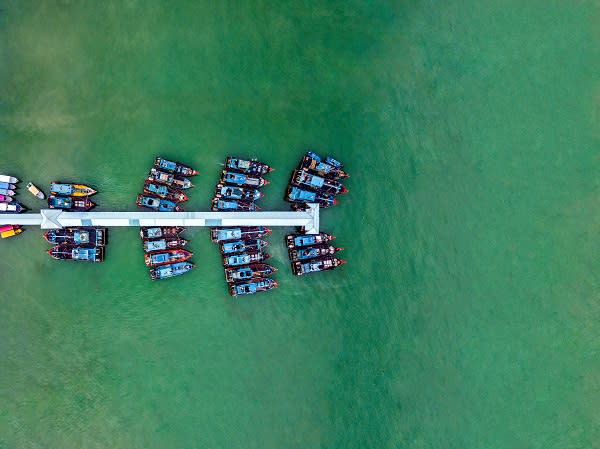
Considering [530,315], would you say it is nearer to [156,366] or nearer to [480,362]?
[480,362]

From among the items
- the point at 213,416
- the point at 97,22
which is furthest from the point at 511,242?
the point at 97,22

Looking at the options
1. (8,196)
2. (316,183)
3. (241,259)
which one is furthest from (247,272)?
(8,196)

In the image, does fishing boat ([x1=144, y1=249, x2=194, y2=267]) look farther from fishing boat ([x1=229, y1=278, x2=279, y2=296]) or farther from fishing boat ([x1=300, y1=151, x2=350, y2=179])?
fishing boat ([x1=300, y1=151, x2=350, y2=179])

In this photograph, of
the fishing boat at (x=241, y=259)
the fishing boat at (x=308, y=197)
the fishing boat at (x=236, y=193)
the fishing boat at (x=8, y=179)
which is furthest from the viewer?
the fishing boat at (x=308, y=197)

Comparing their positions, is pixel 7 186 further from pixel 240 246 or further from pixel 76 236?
pixel 240 246

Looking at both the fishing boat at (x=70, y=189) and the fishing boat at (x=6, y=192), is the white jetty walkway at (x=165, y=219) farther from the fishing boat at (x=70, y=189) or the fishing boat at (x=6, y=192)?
the fishing boat at (x=6, y=192)

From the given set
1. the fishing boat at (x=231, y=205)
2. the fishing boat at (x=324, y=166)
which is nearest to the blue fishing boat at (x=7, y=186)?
the fishing boat at (x=231, y=205)

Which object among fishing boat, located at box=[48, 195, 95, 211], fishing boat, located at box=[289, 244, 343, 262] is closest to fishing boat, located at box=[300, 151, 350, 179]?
fishing boat, located at box=[289, 244, 343, 262]
